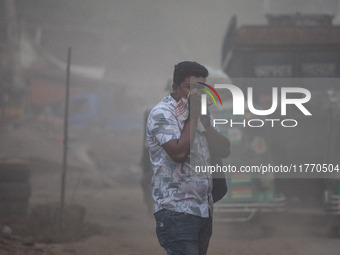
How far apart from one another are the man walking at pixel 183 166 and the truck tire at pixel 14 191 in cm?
690

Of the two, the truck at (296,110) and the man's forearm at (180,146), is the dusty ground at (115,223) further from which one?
the man's forearm at (180,146)

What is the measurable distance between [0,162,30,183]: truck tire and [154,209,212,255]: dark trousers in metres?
7.06

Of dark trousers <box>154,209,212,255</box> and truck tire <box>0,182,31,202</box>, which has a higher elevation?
truck tire <box>0,182,31,202</box>

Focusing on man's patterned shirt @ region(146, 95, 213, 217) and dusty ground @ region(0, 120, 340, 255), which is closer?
man's patterned shirt @ region(146, 95, 213, 217)

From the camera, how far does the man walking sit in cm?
261

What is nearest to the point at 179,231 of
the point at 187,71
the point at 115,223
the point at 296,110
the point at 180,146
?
the point at 180,146

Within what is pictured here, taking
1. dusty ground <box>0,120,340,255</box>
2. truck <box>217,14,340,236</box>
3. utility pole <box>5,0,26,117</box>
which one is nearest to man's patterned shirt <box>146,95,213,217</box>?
dusty ground <box>0,120,340,255</box>

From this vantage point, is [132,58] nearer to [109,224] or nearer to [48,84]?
[48,84]

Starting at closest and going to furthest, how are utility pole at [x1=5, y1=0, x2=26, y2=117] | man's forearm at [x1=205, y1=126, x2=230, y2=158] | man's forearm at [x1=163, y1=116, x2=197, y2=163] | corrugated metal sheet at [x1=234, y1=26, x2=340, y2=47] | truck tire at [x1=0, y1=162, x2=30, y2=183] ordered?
man's forearm at [x1=163, y1=116, x2=197, y2=163] < man's forearm at [x1=205, y1=126, x2=230, y2=158] < truck tire at [x1=0, y1=162, x2=30, y2=183] < corrugated metal sheet at [x1=234, y1=26, x2=340, y2=47] < utility pole at [x1=5, y1=0, x2=26, y2=117]

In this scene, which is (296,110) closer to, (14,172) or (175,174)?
(14,172)

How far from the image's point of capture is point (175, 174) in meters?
2.66

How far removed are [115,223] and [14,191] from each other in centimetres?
194

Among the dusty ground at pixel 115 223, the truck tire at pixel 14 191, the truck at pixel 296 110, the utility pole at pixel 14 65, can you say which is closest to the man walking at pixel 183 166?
the dusty ground at pixel 115 223

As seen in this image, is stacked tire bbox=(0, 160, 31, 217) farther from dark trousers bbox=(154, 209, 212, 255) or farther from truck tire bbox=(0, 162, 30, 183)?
dark trousers bbox=(154, 209, 212, 255)
